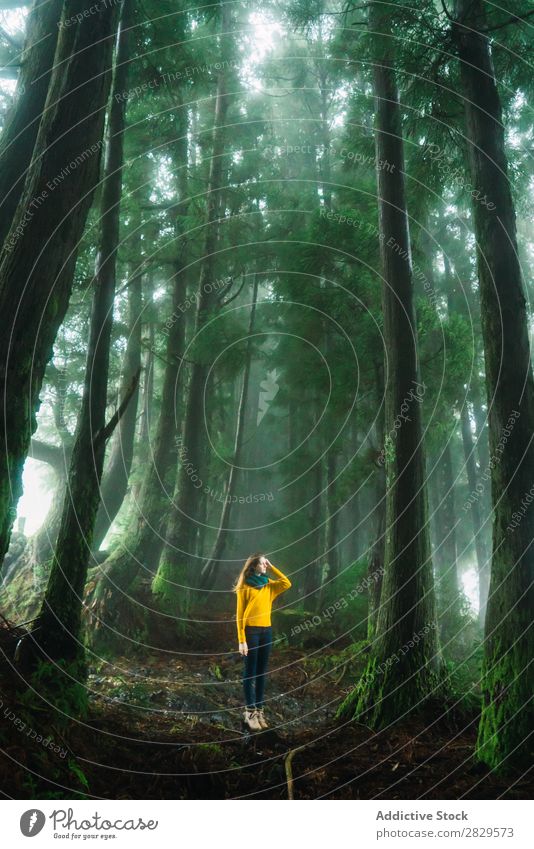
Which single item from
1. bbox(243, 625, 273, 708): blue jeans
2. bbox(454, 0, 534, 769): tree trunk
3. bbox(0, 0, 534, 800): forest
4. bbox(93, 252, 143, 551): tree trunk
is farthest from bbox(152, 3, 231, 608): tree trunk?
bbox(454, 0, 534, 769): tree trunk

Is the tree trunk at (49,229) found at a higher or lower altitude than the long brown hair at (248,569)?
higher

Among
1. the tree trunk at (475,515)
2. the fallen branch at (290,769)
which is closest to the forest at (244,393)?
the fallen branch at (290,769)

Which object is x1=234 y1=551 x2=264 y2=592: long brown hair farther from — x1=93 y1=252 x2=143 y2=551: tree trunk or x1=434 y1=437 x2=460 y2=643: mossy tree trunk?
x1=93 y1=252 x2=143 y2=551: tree trunk

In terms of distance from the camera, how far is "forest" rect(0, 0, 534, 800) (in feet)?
16.2

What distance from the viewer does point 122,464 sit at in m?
15.7

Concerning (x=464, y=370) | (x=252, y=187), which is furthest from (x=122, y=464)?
(x=464, y=370)

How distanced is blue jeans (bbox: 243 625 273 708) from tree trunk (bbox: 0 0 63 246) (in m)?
5.73

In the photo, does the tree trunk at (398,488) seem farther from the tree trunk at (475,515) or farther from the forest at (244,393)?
the tree trunk at (475,515)

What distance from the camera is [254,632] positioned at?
248 inches

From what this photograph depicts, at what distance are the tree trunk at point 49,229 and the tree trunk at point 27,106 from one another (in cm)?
126

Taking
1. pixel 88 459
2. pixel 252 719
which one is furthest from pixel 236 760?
pixel 88 459

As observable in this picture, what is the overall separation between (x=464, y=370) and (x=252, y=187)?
324 inches

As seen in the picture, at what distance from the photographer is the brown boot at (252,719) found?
19.4 feet
